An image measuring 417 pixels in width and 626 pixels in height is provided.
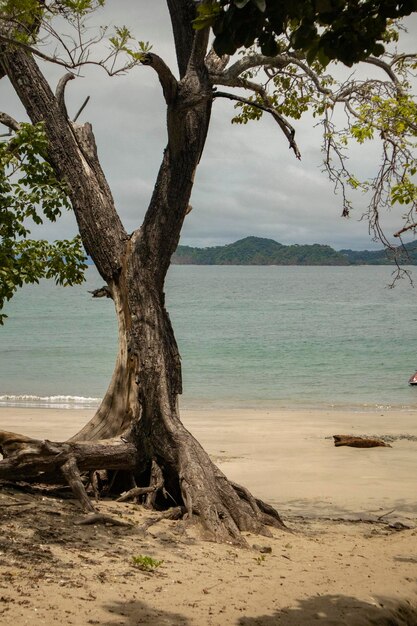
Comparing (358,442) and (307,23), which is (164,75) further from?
(358,442)

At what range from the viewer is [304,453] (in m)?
18.2

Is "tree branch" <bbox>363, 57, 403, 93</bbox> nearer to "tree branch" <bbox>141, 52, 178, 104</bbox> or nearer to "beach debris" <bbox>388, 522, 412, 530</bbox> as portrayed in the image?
"tree branch" <bbox>141, 52, 178, 104</bbox>

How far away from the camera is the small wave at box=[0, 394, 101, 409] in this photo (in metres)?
28.9

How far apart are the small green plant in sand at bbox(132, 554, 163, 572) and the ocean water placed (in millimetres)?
21276

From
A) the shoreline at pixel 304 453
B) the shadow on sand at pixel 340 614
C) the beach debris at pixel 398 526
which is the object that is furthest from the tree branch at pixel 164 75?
the shoreline at pixel 304 453

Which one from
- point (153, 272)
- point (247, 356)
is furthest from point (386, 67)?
point (247, 356)

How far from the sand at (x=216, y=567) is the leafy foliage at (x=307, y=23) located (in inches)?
164

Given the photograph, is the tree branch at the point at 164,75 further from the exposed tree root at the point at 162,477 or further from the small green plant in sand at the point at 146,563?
the small green plant in sand at the point at 146,563

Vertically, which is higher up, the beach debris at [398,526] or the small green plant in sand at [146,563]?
the small green plant in sand at [146,563]

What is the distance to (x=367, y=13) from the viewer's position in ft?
17.2

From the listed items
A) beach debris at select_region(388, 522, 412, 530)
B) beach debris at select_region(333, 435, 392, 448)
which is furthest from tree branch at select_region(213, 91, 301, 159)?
beach debris at select_region(333, 435, 392, 448)

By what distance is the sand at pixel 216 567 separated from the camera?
22.4 ft

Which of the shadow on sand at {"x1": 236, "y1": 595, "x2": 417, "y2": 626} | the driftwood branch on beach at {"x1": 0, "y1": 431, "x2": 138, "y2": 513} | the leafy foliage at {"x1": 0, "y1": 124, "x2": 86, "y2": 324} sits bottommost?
the shadow on sand at {"x1": 236, "y1": 595, "x2": 417, "y2": 626}

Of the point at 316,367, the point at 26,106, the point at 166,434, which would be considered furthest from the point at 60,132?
the point at 316,367
